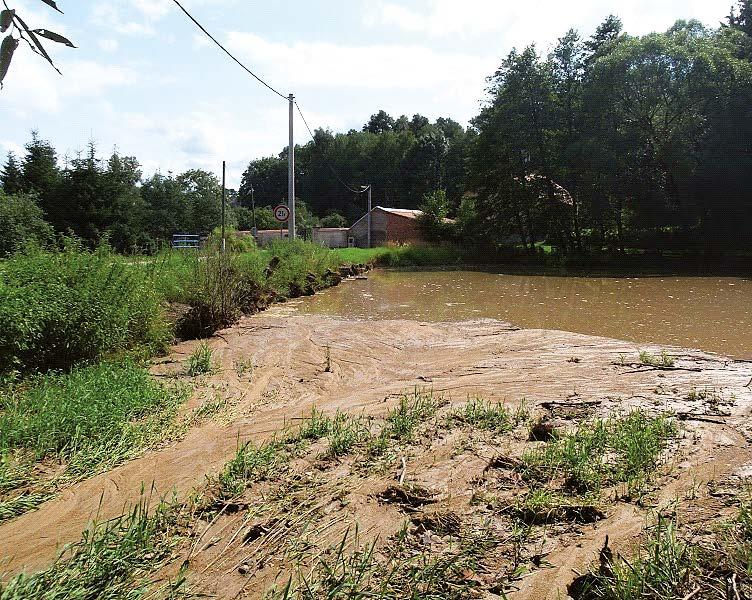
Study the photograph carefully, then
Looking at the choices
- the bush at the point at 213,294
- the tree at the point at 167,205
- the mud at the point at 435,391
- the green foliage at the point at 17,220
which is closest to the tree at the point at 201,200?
the tree at the point at 167,205

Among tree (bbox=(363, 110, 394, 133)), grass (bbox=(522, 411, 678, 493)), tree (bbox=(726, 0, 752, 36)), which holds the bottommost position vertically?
grass (bbox=(522, 411, 678, 493))

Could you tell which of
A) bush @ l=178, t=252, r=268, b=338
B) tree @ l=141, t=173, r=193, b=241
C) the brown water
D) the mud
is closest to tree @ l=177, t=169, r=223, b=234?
tree @ l=141, t=173, r=193, b=241

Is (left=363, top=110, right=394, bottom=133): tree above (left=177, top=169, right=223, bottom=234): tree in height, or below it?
above

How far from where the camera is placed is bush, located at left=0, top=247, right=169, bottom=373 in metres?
5.86

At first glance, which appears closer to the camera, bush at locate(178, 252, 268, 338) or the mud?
the mud

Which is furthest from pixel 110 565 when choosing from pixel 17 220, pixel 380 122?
pixel 380 122

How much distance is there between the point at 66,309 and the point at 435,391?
14.5 feet

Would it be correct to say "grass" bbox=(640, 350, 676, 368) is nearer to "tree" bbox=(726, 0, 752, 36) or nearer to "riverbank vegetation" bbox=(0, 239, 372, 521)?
"riverbank vegetation" bbox=(0, 239, 372, 521)

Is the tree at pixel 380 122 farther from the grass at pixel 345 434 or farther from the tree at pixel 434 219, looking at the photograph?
the grass at pixel 345 434

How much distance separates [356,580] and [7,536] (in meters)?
2.20

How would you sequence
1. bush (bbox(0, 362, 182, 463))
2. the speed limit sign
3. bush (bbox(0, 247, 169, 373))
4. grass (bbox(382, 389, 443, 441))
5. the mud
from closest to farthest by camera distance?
the mud < bush (bbox(0, 362, 182, 463)) < grass (bbox(382, 389, 443, 441)) < bush (bbox(0, 247, 169, 373)) < the speed limit sign

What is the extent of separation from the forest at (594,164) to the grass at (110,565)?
70.6 ft

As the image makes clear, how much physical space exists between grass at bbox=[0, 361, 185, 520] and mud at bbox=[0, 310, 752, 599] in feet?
0.71

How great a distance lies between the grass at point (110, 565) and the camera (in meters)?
2.57
